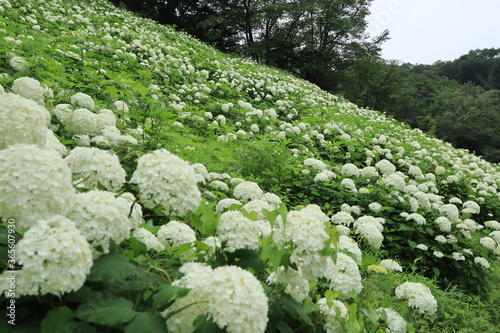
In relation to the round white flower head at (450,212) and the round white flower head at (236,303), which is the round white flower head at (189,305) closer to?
the round white flower head at (236,303)

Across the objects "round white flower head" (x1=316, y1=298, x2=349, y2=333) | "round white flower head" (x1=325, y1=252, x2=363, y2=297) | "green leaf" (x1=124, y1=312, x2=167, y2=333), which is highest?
"green leaf" (x1=124, y1=312, x2=167, y2=333)

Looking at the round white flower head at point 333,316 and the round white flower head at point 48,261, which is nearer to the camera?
the round white flower head at point 48,261

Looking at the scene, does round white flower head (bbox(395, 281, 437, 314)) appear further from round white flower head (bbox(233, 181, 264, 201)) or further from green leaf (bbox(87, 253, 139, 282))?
green leaf (bbox(87, 253, 139, 282))

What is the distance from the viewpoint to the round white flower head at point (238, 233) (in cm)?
138

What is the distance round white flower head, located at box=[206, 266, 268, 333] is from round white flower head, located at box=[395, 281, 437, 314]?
6.26 ft

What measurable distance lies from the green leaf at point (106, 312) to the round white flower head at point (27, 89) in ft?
8.06

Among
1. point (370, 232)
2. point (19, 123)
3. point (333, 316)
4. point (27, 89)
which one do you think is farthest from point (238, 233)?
point (27, 89)

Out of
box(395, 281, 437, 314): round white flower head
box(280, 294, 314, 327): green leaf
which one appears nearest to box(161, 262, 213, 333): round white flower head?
box(280, 294, 314, 327): green leaf

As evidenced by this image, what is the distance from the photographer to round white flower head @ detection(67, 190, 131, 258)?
3.73ft

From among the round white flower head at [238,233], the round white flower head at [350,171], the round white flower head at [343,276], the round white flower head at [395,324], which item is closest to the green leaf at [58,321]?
the round white flower head at [238,233]

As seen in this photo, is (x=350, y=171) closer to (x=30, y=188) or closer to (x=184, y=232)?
(x=184, y=232)

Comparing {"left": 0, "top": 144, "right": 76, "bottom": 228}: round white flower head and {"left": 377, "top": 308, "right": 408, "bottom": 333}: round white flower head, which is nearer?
{"left": 0, "top": 144, "right": 76, "bottom": 228}: round white flower head

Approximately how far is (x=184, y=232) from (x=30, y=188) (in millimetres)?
819

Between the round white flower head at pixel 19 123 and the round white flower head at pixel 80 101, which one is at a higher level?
the round white flower head at pixel 19 123
